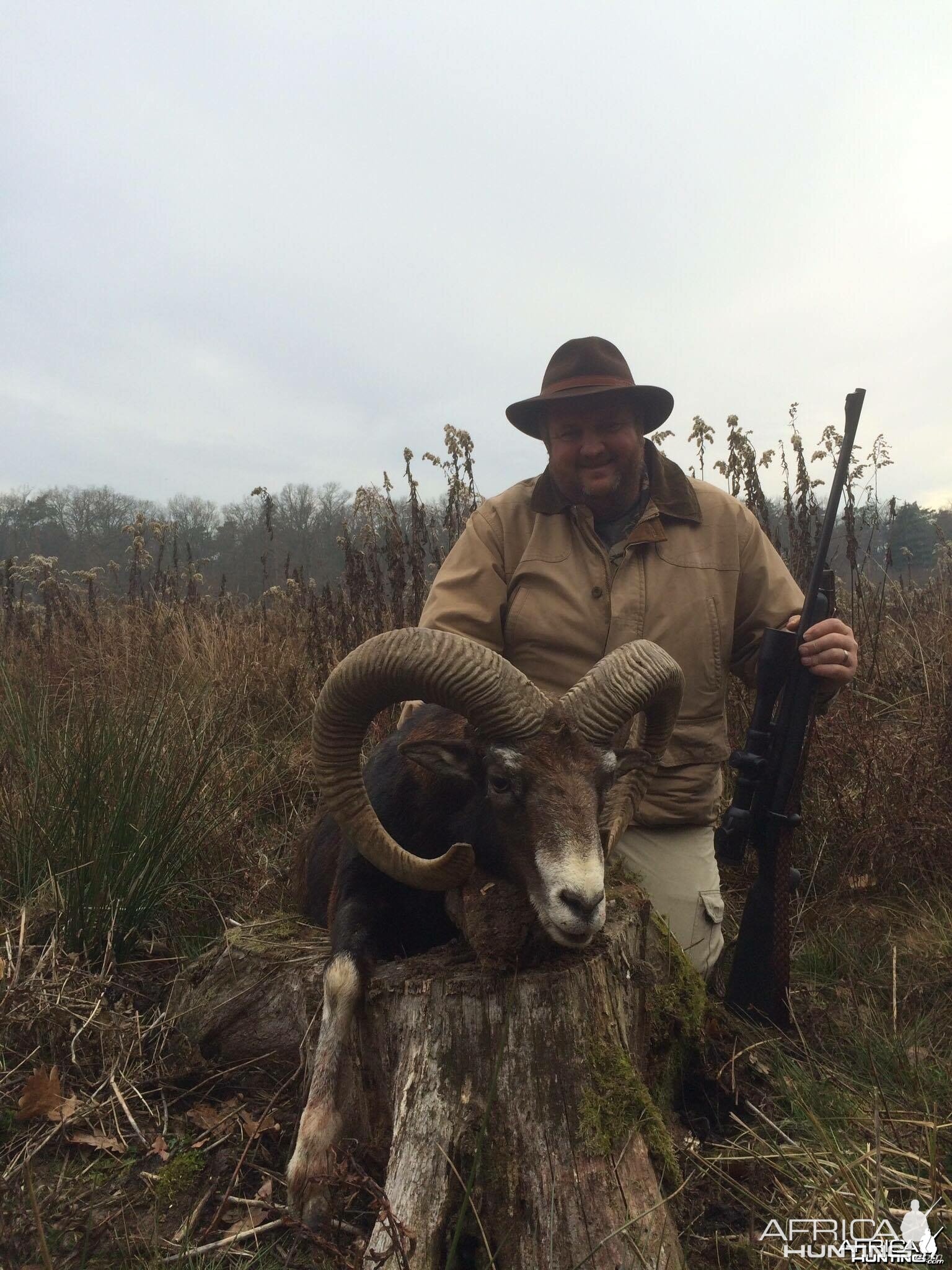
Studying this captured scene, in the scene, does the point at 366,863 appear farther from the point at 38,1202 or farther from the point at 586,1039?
the point at 38,1202

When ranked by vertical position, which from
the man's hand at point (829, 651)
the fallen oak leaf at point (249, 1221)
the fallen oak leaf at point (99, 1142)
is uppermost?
the man's hand at point (829, 651)

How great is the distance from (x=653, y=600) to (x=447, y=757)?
5.45 ft

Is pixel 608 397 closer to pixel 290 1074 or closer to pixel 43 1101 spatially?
pixel 290 1074

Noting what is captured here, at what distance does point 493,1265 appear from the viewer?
222 cm

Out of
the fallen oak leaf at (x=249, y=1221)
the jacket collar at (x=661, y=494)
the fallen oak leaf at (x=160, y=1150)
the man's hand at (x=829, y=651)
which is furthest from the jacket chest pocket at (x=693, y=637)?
the fallen oak leaf at (x=160, y=1150)

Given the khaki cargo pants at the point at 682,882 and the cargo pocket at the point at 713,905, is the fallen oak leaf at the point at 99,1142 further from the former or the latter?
the cargo pocket at the point at 713,905

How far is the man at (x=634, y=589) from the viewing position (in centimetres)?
422

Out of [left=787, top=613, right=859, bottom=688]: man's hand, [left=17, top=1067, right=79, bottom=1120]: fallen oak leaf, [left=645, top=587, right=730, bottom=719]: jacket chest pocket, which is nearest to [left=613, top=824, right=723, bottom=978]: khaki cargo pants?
[left=645, top=587, right=730, bottom=719]: jacket chest pocket

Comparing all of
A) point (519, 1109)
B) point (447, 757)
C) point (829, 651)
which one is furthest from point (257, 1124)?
point (829, 651)

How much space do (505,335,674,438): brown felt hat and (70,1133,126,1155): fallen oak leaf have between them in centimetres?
367

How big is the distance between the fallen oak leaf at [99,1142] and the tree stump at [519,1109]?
31.3 inches

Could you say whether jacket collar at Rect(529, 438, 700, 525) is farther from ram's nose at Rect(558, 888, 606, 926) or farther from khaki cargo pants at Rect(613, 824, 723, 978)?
ram's nose at Rect(558, 888, 606, 926)

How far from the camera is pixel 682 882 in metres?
4.23

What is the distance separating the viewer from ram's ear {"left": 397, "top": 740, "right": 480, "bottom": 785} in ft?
9.96
